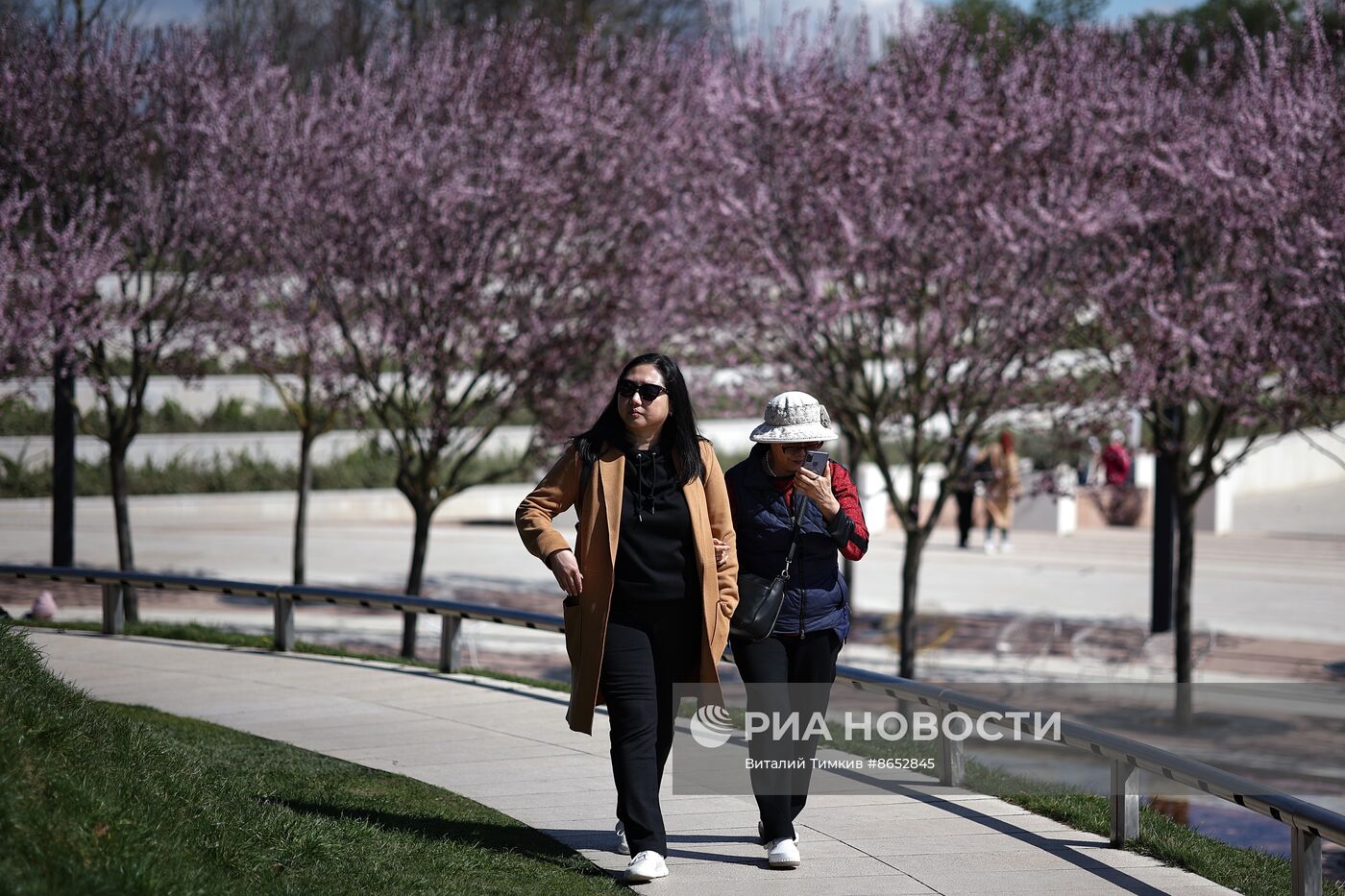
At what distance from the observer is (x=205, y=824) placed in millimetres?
5203

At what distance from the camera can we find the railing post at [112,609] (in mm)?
12305

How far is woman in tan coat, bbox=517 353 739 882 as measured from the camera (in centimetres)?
A: 548

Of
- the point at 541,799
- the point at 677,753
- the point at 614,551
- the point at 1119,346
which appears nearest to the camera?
the point at 614,551

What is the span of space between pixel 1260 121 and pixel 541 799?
384 inches

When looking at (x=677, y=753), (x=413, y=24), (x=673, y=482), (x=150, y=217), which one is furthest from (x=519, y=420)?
(x=673, y=482)

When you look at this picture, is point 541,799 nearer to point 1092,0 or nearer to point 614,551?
point 614,551

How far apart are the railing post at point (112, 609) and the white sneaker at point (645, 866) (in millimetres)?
8029

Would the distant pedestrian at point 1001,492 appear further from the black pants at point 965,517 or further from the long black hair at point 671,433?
the long black hair at point 671,433

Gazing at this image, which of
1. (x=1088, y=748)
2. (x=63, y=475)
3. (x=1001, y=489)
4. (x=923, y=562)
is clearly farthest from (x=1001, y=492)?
(x=1088, y=748)

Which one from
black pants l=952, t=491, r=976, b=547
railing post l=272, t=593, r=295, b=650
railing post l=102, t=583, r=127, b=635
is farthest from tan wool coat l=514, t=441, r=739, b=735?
black pants l=952, t=491, r=976, b=547

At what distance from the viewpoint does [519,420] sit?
33.5 meters

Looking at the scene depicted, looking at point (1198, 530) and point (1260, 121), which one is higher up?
point (1260, 121)

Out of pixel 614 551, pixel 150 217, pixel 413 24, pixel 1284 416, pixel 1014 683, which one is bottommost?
pixel 1014 683

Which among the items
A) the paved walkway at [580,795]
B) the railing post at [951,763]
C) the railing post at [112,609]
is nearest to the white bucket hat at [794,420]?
the paved walkway at [580,795]
